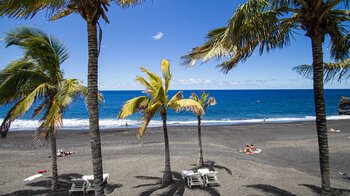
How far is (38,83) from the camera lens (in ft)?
21.3

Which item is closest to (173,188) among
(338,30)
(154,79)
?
(154,79)

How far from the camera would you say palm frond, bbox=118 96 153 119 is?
6.54 meters

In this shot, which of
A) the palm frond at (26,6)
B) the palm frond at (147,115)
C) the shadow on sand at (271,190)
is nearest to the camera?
the palm frond at (26,6)

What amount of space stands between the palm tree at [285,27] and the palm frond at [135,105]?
9.41 feet

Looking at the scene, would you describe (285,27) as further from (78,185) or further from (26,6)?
(78,185)

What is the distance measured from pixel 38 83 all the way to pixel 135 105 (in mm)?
3372

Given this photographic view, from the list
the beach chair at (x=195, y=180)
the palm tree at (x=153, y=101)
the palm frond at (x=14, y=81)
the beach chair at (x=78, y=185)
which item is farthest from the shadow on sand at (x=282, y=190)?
the palm frond at (x=14, y=81)

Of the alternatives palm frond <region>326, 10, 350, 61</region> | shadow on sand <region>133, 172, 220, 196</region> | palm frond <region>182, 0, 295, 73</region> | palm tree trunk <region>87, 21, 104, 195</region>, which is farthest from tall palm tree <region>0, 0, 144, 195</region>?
palm frond <region>326, 10, 350, 61</region>

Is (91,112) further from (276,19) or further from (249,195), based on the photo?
(249,195)

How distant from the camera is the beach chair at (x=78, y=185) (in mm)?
7527

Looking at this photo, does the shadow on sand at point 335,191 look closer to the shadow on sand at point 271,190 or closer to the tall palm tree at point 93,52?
the shadow on sand at point 271,190

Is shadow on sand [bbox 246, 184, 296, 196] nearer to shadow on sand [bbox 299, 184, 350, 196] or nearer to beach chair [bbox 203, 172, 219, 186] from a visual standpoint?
shadow on sand [bbox 299, 184, 350, 196]

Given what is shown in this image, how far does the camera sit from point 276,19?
4359mm

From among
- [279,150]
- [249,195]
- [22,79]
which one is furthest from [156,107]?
[279,150]
